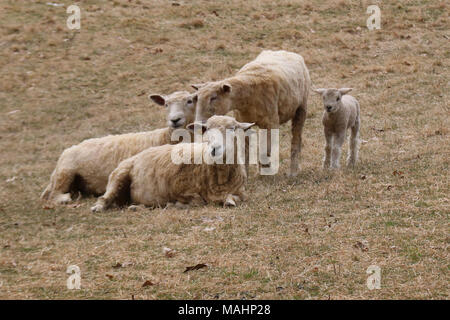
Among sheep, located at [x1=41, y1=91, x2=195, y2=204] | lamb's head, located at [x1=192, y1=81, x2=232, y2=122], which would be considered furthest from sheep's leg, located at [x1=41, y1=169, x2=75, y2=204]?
lamb's head, located at [x1=192, y1=81, x2=232, y2=122]

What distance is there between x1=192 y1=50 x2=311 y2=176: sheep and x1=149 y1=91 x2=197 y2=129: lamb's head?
337mm

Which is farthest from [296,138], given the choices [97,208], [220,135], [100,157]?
[97,208]

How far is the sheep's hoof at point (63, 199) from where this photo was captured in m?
9.38

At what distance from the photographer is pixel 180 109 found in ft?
31.3

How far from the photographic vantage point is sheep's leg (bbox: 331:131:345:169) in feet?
32.7

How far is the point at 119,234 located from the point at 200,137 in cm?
231

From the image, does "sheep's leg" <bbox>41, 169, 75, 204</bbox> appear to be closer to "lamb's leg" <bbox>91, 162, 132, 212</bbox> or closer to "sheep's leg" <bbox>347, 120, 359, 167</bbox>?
"lamb's leg" <bbox>91, 162, 132, 212</bbox>

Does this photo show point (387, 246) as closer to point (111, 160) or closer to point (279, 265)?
point (279, 265)

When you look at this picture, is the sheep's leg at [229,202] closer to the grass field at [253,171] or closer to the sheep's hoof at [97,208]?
the grass field at [253,171]

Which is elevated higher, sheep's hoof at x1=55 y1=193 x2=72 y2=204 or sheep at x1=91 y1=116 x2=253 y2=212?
sheep at x1=91 y1=116 x2=253 y2=212

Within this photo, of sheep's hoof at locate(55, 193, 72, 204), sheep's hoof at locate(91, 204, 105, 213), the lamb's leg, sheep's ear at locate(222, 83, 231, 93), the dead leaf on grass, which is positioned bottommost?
sheep's hoof at locate(55, 193, 72, 204)

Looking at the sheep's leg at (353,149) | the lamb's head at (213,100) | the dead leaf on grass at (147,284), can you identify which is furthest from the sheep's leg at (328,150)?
the dead leaf on grass at (147,284)

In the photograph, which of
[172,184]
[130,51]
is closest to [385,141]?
[172,184]
